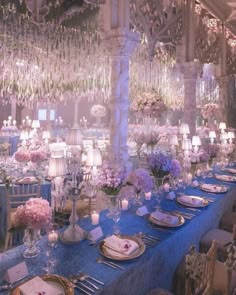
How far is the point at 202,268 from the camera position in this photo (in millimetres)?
1648

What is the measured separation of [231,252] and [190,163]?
2538 mm

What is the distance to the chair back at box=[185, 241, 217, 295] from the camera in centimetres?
161

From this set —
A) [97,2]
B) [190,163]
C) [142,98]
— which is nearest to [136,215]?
[190,163]

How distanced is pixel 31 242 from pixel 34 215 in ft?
0.97

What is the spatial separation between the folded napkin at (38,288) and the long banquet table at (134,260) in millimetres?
112

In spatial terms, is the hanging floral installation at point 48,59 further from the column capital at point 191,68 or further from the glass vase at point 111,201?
the glass vase at point 111,201

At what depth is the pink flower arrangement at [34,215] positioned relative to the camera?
167cm

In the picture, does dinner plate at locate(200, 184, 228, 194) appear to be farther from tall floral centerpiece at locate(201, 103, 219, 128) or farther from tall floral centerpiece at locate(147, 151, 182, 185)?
tall floral centerpiece at locate(201, 103, 219, 128)

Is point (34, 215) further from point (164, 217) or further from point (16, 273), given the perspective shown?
point (164, 217)

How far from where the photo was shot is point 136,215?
262 cm

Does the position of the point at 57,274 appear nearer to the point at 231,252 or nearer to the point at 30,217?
the point at 30,217

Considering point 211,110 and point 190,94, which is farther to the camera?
point 211,110

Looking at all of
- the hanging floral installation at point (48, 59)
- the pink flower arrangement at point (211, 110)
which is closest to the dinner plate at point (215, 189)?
the pink flower arrangement at point (211, 110)

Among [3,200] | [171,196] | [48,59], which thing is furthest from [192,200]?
[48,59]
